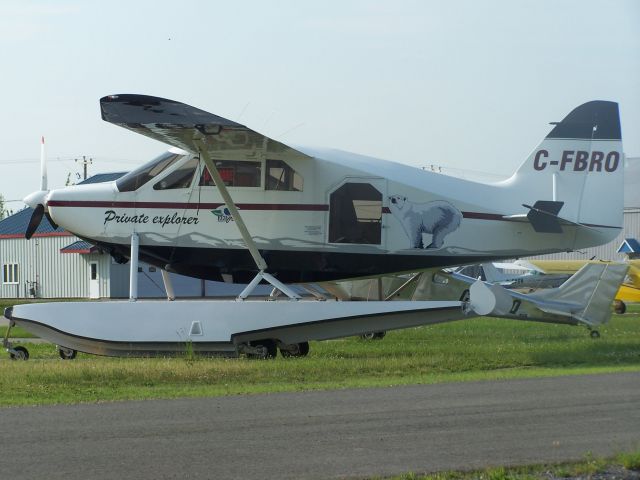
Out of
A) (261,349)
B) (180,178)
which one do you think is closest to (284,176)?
(180,178)

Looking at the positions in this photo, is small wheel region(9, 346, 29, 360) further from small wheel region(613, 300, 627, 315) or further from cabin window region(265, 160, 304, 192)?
small wheel region(613, 300, 627, 315)

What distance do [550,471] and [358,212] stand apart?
1038 centimetres

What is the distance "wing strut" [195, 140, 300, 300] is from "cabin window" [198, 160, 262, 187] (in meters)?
0.22

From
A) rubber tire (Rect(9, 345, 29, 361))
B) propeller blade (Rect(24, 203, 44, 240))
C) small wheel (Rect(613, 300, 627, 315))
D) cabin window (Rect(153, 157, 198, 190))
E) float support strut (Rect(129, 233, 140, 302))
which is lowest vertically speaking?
small wheel (Rect(613, 300, 627, 315))

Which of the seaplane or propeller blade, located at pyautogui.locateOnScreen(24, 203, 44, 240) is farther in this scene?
propeller blade, located at pyautogui.locateOnScreen(24, 203, 44, 240)

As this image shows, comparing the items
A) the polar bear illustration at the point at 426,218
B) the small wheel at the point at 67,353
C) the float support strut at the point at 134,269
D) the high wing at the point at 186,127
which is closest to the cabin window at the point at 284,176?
the high wing at the point at 186,127

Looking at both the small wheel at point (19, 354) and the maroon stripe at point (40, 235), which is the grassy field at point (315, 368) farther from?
the maroon stripe at point (40, 235)

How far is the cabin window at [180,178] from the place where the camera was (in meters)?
17.5

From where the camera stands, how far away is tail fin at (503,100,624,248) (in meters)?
18.1

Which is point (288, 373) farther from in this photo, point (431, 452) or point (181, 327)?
point (431, 452)

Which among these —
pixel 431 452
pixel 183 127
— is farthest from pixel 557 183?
pixel 431 452

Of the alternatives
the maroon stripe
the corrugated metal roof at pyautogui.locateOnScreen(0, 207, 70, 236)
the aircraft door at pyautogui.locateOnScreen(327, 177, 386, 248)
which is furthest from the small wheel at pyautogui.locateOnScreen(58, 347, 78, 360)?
the corrugated metal roof at pyautogui.locateOnScreen(0, 207, 70, 236)

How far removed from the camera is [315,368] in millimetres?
14539

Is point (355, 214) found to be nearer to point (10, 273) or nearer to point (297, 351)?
point (297, 351)
